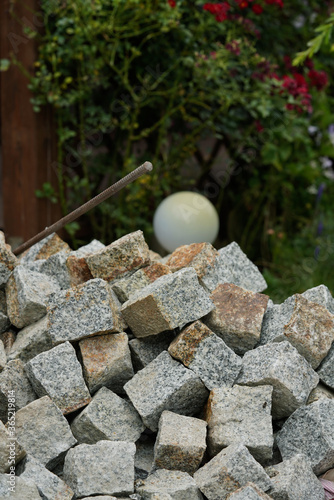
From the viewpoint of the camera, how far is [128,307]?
199 cm

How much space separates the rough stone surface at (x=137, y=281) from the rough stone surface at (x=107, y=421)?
36cm

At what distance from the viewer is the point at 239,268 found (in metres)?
2.42

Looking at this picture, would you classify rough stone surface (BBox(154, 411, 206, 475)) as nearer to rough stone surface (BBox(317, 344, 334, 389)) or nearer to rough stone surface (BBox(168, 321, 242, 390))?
rough stone surface (BBox(168, 321, 242, 390))

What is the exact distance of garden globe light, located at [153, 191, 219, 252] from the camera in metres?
4.06

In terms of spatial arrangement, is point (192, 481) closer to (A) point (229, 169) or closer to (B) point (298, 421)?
(B) point (298, 421)

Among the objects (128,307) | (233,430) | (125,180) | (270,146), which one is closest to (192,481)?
(233,430)

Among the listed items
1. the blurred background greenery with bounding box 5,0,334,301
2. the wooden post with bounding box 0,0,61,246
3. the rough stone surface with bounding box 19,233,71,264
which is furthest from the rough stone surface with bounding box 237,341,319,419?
the wooden post with bounding box 0,0,61,246

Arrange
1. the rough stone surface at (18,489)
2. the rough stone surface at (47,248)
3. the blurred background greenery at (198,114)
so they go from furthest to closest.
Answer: the blurred background greenery at (198,114) < the rough stone surface at (47,248) < the rough stone surface at (18,489)

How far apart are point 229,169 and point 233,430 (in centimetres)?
328

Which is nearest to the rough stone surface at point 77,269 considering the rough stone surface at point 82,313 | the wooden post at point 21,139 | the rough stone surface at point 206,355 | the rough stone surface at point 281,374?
the rough stone surface at point 82,313

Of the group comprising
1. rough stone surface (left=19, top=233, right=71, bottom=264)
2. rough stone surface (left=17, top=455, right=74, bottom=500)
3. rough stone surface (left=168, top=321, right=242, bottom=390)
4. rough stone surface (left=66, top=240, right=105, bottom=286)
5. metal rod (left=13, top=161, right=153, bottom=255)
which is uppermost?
metal rod (left=13, top=161, right=153, bottom=255)

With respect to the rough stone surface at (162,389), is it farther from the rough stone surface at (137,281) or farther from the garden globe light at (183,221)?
the garden globe light at (183,221)

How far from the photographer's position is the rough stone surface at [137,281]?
214 cm

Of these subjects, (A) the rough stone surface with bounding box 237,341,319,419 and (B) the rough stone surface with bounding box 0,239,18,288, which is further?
(B) the rough stone surface with bounding box 0,239,18,288
